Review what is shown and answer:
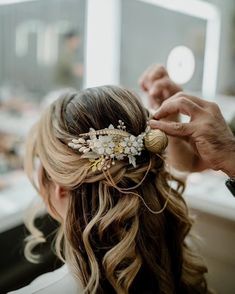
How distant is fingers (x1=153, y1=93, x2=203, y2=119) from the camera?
83cm

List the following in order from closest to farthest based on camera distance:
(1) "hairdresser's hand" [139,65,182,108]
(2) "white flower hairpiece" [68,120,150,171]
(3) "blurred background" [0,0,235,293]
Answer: (2) "white flower hairpiece" [68,120,150,171] → (1) "hairdresser's hand" [139,65,182,108] → (3) "blurred background" [0,0,235,293]

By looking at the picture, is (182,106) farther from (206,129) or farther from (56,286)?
(56,286)

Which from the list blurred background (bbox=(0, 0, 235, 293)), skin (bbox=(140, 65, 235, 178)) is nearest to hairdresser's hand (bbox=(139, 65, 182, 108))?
skin (bbox=(140, 65, 235, 178))

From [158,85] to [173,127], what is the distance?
27 centimetres

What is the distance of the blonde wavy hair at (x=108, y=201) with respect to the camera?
33.2 inches

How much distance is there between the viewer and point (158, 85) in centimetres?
107

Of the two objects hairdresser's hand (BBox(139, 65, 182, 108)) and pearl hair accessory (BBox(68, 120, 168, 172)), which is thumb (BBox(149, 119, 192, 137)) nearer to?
pearl hair accessory (BBox(68, 120, 168, 172))

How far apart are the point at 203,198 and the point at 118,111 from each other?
84 cm

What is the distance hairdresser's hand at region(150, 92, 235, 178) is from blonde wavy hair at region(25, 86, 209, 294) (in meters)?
0.07

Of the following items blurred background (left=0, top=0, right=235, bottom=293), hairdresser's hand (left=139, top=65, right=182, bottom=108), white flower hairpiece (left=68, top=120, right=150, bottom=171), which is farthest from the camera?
blurred background (left=0, top=0, right=235, bottom=293)

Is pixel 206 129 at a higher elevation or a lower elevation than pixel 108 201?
higher

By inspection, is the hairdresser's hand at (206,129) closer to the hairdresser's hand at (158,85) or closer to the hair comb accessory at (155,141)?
the hair comb accessory at (155,141)

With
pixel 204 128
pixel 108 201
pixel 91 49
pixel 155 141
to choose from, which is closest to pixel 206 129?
pixel 204 128

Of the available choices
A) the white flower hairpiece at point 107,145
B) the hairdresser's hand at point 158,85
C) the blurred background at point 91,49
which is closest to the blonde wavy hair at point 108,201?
the white flower hairpiece at point 107,145
